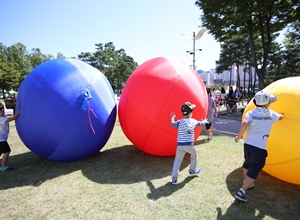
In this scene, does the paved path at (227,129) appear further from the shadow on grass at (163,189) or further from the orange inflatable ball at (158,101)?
the shadow on grass at (163,189)

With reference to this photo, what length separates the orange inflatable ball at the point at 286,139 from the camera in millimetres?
3684

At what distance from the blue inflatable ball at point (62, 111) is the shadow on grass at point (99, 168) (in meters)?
0.36

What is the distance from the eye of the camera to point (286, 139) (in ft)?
12.3

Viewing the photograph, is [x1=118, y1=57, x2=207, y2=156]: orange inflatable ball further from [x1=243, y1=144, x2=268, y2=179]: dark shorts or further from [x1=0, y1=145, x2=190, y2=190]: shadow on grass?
[x1=243, y1=144, x2=268, y2=179]: dark shorts

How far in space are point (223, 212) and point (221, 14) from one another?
1678cm

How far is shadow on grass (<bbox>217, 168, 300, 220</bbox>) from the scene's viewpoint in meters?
3.18

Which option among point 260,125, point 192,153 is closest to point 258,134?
point 260,125

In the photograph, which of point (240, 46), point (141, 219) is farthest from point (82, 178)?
point (240, 46)

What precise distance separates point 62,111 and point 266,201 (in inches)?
177

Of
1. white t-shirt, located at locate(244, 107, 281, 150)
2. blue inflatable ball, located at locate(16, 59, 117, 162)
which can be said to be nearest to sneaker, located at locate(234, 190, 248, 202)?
white t-shirt, located at locate(244, 107, 281, 150)

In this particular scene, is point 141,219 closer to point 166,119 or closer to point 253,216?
point 253,216

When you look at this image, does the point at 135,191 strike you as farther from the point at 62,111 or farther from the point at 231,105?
the point at 231,105

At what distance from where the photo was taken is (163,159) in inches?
220

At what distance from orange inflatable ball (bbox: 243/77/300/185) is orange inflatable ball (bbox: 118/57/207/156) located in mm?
1736
